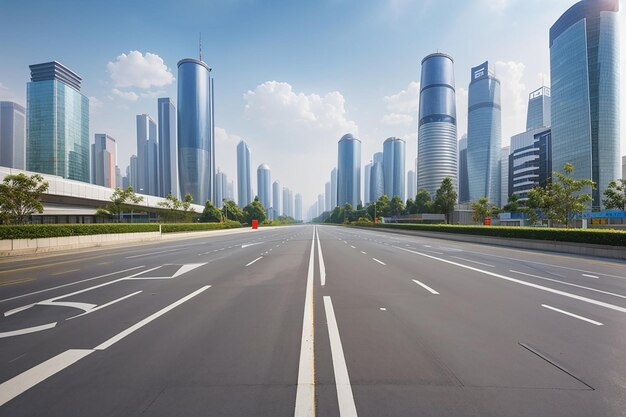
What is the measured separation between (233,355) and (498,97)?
215099 millimetres

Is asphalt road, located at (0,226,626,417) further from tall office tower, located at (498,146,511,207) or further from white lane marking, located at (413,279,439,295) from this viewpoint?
tall office tower, located at (498,146,511,207)

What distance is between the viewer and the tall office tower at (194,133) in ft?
468

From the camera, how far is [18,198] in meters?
21.1

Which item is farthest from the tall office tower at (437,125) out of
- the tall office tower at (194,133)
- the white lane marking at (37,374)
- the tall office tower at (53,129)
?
the tall office tower at (53,129)

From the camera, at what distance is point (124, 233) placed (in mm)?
29109

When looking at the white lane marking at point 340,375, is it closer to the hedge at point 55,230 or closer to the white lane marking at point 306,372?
the white lane marking at point 306,372

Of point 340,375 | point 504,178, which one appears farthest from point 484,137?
point 340,375

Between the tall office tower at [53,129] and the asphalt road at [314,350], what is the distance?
455 feet

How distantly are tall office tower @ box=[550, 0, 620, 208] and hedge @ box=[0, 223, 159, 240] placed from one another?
128 m

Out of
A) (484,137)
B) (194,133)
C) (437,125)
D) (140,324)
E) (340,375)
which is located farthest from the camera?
(484,137)

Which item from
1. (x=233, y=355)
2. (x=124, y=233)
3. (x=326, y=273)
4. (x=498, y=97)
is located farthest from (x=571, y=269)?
(x=498, y=97)

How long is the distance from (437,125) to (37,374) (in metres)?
166

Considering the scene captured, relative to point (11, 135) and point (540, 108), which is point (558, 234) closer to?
point (540, 108)

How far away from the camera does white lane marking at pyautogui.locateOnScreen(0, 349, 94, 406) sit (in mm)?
3111
